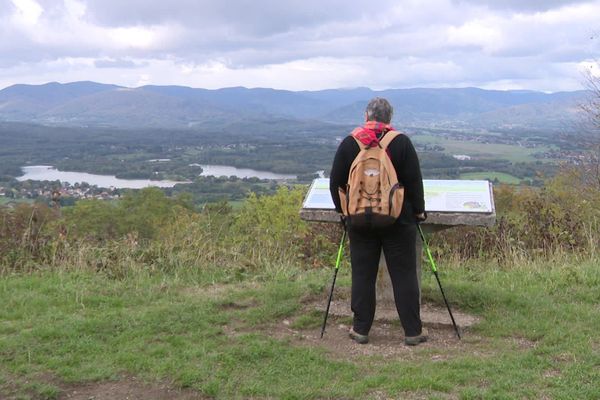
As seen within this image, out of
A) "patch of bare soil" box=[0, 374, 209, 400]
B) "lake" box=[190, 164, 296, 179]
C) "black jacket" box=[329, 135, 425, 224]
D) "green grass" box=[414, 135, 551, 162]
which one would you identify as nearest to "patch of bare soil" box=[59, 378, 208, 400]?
"patch of bare soil" box=[0, 374, 209, 400]

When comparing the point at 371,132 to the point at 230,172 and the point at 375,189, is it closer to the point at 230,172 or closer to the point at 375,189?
the point at 375,189

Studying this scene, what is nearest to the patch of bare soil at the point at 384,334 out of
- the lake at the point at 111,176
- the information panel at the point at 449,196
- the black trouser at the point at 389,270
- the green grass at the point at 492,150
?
the black trouser at the point at 389,270

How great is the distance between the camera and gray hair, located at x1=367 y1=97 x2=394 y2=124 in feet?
14.8

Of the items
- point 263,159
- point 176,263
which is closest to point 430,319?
point 176,263

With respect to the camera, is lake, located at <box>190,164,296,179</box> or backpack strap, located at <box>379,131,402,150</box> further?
lake, located at <box>190,164,296,179</box>

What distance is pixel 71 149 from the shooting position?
9094 cm

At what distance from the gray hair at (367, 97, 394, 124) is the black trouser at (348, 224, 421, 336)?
782mm

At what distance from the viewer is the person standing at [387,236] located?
4465 mm

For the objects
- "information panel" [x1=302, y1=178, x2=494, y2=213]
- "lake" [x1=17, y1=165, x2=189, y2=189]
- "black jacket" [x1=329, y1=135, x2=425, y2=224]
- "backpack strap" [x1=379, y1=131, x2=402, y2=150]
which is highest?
"backpack strap" [x1=379, y1=131, x2=402, y2=150]

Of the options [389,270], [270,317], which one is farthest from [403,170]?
[270,317]

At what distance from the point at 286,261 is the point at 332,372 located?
3.56m

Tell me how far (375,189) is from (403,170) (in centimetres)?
27

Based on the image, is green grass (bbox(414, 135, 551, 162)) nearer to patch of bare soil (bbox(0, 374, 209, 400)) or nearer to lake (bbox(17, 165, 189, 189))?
lake (bbox(17, 165, 189, 189))

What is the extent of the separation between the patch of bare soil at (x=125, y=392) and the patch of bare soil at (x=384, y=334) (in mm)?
1146
